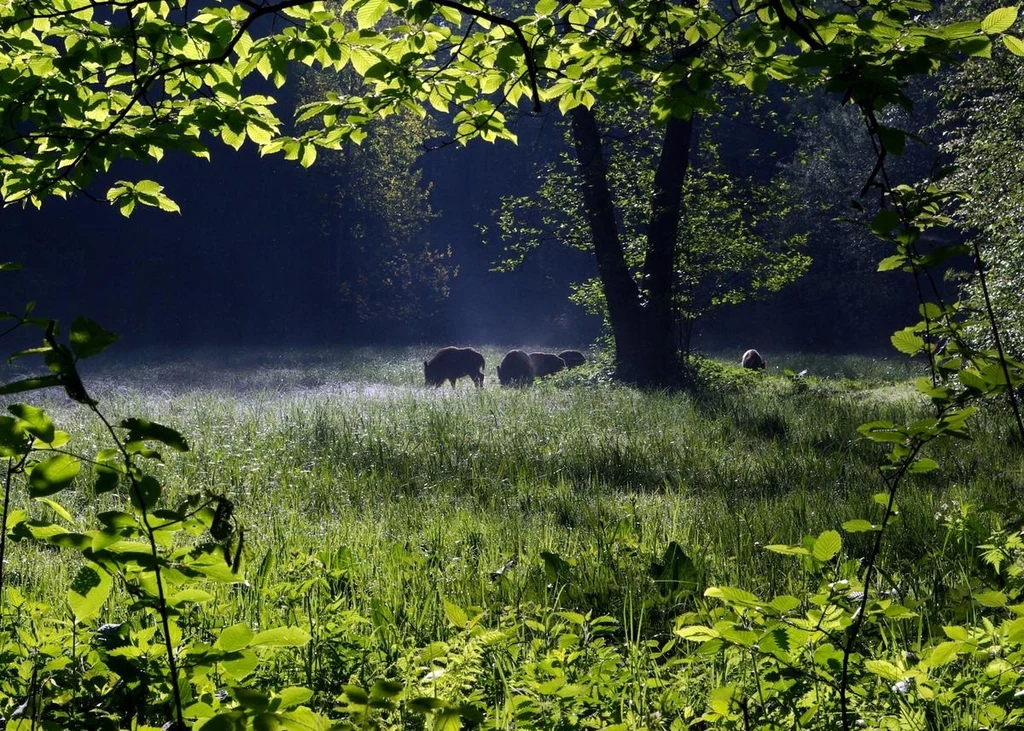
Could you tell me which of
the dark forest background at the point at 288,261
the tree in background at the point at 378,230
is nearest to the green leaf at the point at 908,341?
the dark forest background at the point at 288,261

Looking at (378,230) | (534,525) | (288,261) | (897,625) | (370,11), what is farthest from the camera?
(378,230)

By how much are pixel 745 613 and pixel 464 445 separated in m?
6.08

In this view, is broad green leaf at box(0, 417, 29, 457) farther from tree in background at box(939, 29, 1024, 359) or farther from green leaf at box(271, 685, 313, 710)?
tree in background at box(939, 29, 1024, 359)

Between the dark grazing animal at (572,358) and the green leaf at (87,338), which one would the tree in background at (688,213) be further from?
the green leaf at (87,338)

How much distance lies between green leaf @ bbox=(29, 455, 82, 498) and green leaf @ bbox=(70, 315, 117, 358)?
185mm

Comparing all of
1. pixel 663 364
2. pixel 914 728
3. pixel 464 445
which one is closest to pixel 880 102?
pixel 914 728

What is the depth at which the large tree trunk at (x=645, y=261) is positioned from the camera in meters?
16.7

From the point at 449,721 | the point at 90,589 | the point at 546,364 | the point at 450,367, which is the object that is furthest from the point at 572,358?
the point at 449,721

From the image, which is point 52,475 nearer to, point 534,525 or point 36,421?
point 36,421

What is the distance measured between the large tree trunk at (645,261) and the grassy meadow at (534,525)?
545 cm

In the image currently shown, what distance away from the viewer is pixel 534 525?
5.30 m

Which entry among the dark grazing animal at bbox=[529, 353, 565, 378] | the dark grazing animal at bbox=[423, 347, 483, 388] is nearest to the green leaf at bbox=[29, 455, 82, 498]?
the dark grazing animal at bbox=[423, 347, 483, 388]

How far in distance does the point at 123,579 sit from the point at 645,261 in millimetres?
16210

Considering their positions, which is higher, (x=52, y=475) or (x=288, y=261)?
(x=288, y=261)
